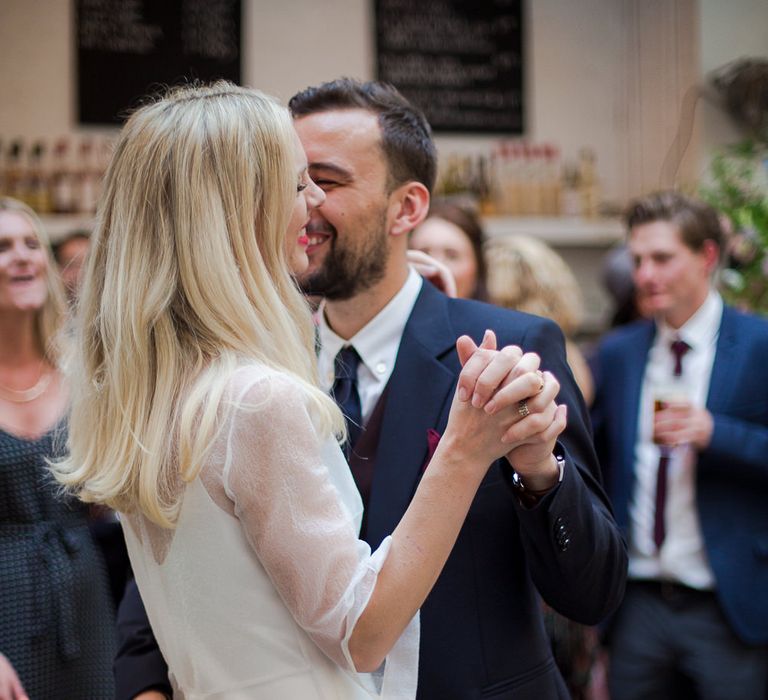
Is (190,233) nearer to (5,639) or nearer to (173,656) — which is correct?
(173,656)

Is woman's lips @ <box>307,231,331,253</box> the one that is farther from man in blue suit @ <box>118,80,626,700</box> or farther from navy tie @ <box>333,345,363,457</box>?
navy tie @ <box>333,345,363,457</box>

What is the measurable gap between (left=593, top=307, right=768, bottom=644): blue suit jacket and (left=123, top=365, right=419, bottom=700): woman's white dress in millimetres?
1779

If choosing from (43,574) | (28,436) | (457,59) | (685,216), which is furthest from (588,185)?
(43,574)

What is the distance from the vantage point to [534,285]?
3.78 m

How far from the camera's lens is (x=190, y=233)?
1.36m

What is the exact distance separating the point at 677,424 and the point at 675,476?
0.35 metres

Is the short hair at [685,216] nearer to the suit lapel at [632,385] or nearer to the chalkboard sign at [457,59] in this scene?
the suit lapel at [632,385]

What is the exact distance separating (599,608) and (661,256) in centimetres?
188

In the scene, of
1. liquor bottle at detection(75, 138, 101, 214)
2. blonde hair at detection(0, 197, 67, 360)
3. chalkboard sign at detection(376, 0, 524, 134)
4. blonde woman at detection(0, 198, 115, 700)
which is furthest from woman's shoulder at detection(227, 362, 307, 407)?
chalkboard sign at detection(376, 0, 524, 134)

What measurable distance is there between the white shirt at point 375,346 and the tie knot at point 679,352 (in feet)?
4.78

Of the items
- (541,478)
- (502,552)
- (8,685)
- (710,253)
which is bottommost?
(8,685)

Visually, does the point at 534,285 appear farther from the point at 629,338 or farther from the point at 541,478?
the point at 541,478

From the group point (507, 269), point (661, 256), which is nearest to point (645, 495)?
point (661, 256)

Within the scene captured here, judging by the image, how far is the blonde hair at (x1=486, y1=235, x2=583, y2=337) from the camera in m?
3.75
